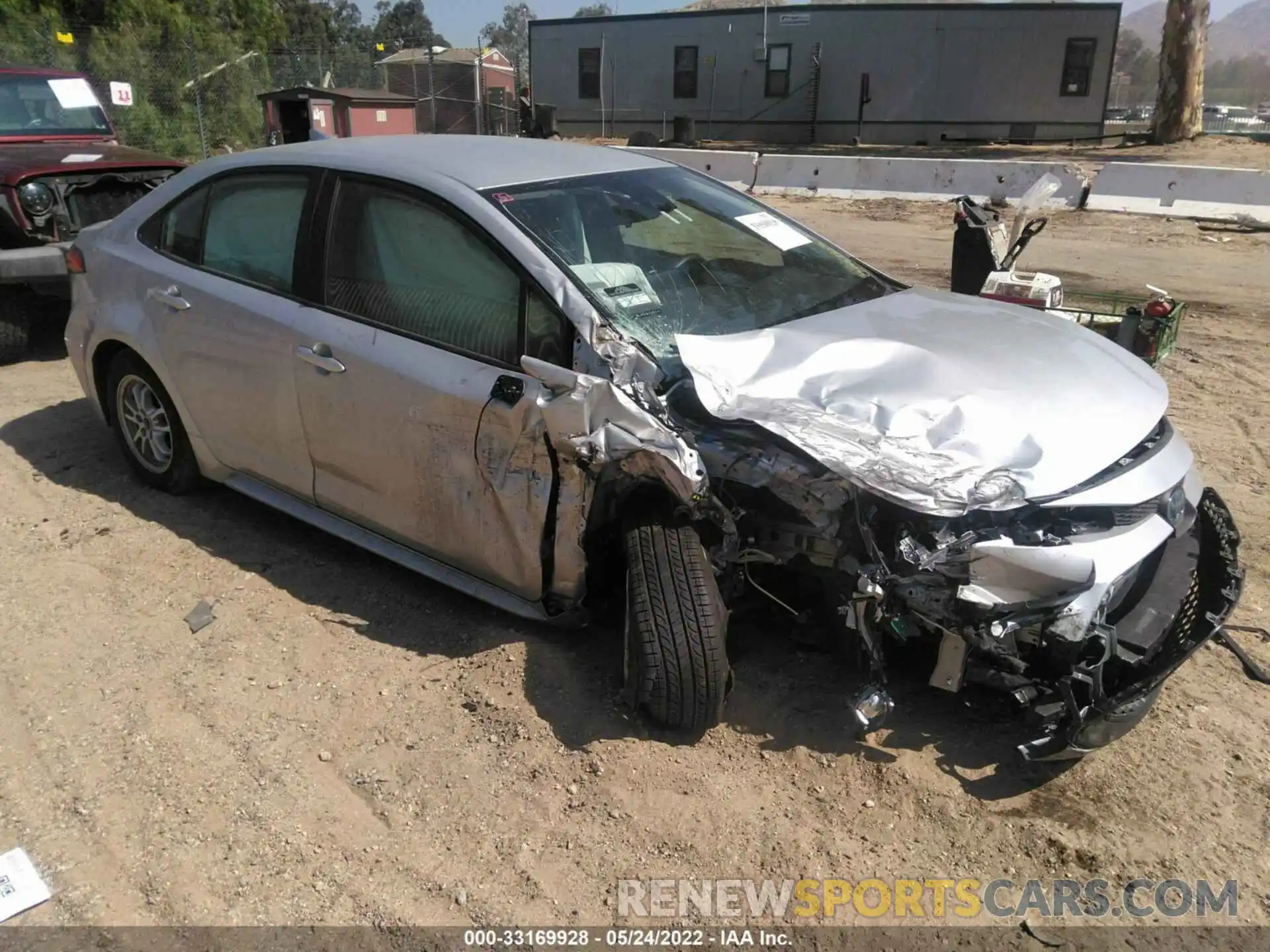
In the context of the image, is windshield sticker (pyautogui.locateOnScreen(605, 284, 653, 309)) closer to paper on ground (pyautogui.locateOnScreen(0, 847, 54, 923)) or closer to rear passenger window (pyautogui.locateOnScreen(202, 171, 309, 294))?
rear passenger window (pyautogui.locateOnScreen(202, 171, 309, 294))

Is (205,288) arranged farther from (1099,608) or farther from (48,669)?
(1099,608)

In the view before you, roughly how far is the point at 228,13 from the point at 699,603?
123ft

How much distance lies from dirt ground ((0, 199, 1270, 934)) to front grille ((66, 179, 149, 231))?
409 cm

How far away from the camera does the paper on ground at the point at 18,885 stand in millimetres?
2582

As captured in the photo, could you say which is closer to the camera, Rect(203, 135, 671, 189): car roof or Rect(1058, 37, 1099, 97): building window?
Rect(203, 135, 671, 189): car roof

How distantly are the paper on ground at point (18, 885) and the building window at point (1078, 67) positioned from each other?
101 ft

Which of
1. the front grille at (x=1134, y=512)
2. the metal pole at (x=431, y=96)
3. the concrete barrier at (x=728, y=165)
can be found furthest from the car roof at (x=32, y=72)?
the metal pole at (x=431, y=96)

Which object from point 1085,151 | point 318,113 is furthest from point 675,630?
point 1085,151

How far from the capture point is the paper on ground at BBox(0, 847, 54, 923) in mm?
Result: 2582

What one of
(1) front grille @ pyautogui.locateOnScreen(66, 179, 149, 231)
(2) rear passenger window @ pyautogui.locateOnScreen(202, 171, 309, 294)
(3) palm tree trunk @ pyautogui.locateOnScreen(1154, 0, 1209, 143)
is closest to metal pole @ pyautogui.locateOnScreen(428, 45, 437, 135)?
(3) palm tree trunk @ pyautogui.locateOnScreen(1154, 0, 1209, 143)

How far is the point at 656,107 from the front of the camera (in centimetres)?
3094

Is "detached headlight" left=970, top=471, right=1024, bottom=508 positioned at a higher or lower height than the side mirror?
lower

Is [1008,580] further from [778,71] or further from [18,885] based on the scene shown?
[778,71]

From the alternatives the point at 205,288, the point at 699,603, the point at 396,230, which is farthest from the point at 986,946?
the point at 205,288
